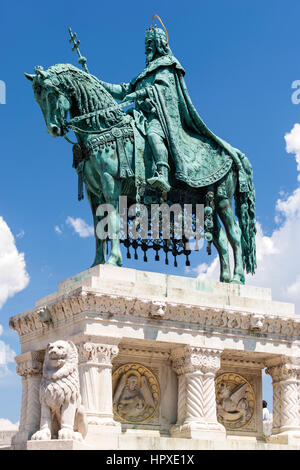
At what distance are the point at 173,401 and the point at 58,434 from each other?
15.5 feet

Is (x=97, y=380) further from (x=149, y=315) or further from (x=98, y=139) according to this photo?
(x=98, y=139)

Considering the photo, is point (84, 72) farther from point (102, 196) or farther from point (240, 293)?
point (240, 293)

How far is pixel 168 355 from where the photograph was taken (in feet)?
69.4

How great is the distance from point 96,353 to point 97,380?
0.62m

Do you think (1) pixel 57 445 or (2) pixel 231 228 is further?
(2) pixel 231 228

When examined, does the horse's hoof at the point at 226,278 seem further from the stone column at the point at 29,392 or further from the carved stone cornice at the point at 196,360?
the stone column at the point at 29,392

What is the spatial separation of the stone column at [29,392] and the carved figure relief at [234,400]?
15.6ft

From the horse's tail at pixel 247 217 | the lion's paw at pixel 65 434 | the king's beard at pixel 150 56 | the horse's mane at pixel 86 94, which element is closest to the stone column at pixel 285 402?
the horse's tail at pixel 247 217

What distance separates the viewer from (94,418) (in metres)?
18.7

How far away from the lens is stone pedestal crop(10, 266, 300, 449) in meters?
19.4

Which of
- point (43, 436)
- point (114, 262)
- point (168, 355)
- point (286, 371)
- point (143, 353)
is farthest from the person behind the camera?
point (286, 371)

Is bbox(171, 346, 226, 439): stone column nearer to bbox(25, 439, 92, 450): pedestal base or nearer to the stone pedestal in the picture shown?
the stone pedestal

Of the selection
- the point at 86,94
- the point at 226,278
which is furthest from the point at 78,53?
the point at 226,278

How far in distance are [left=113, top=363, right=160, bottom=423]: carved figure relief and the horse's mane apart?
647 centimetres
